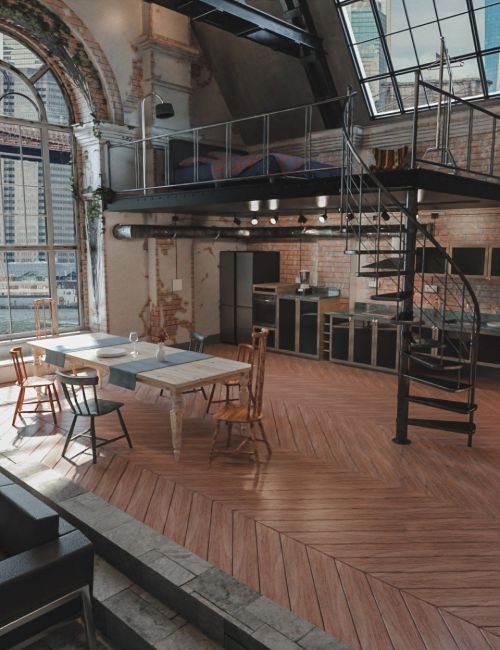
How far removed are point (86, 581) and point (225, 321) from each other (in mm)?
7975

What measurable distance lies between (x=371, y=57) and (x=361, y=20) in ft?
1.82

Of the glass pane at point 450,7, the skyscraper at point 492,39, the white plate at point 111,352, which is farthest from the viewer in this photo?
the glass pane at point 450,7

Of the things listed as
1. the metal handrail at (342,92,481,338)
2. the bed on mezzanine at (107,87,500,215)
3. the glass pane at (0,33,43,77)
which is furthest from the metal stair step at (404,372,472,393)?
the glass pane at (0,33,43,77)

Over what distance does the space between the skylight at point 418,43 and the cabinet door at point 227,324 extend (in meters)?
4.62

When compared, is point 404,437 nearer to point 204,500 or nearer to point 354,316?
point 204,500

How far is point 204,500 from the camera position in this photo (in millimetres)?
4383

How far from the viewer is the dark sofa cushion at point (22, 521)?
3.05 meters

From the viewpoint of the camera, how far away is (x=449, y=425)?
5.46 m

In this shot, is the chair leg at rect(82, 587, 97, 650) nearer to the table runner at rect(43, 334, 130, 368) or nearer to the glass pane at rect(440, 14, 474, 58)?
the table runner at rect(43, 334, 130, 368)

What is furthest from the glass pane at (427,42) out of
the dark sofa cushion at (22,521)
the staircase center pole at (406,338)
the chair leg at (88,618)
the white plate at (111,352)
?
the chair leg at (88,618)

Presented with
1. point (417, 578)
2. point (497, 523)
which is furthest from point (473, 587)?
point (497, 523)

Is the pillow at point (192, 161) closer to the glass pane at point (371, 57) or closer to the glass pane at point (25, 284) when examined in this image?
the glass pane at point (25, 284)

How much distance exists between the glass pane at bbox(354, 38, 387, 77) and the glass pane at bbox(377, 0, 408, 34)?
0.28 metres

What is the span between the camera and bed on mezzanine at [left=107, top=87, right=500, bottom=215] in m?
5.84
